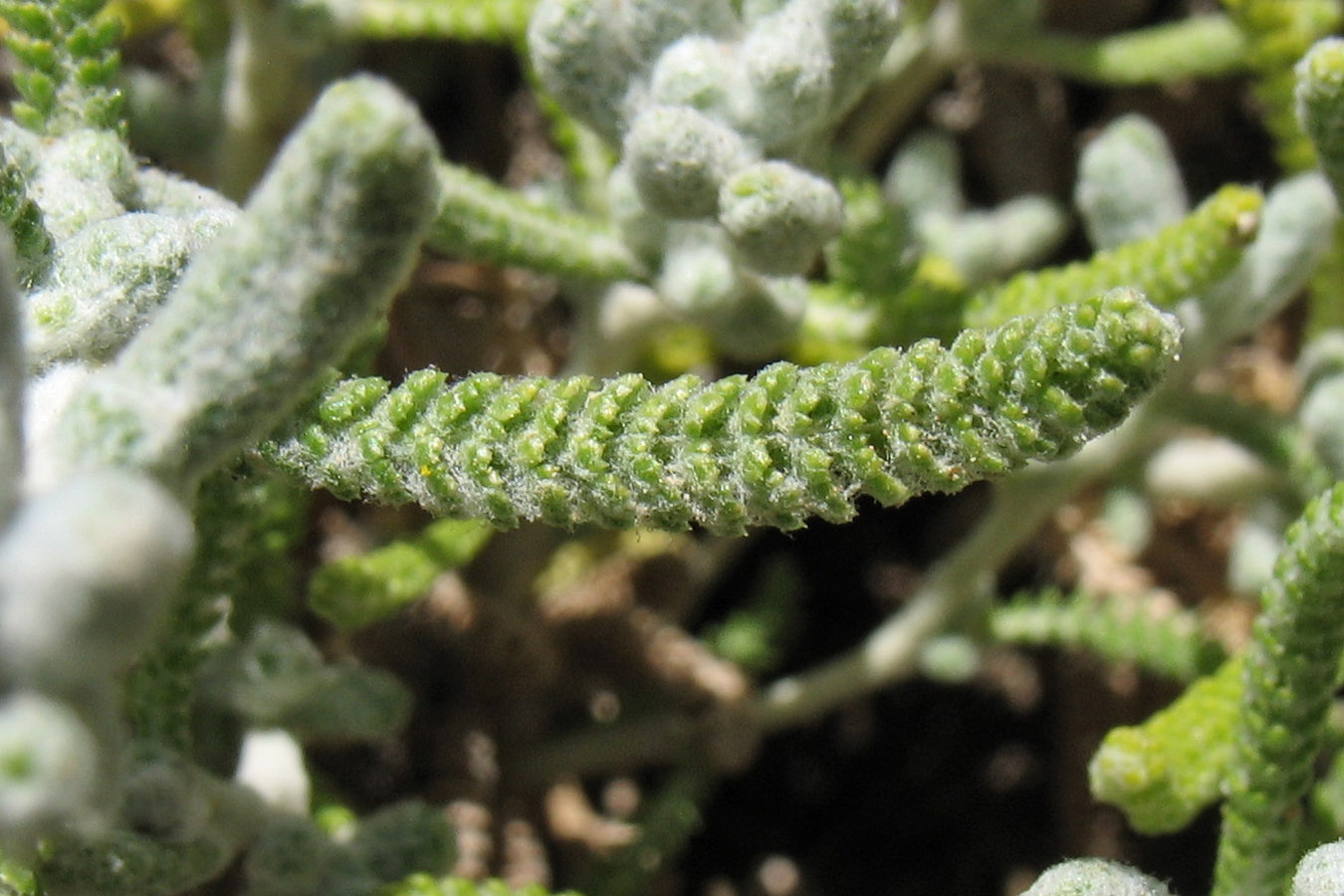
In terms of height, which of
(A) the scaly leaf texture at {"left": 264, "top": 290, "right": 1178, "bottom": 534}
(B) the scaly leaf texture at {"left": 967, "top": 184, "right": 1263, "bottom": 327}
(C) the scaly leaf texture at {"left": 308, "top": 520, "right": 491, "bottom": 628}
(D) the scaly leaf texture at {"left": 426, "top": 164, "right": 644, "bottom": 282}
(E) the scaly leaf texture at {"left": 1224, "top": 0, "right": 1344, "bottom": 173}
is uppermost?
(E) the scaly leaf texture at {"left": 1224, "top": 0, "right": 1344, "bottom": 173}

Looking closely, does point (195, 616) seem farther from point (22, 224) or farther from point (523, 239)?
point (523, 239)

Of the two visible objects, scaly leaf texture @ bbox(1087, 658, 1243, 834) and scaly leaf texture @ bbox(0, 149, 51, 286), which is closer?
scaly leaf texture @ bbox(0, 149, 51, 286)

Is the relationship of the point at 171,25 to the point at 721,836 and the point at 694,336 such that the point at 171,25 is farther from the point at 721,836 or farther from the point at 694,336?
the point at 721,836

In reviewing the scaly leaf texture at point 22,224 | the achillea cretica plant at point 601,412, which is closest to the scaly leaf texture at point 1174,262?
the achillea cretica plant at point 601,412

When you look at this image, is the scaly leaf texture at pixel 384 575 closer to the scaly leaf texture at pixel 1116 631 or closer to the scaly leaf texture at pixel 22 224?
the scaly leaf texture at pixel 22 224

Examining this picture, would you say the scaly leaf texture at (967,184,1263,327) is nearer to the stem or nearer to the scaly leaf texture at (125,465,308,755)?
the stem

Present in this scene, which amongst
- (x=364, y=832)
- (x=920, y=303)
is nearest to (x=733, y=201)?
(x=920, y=303)

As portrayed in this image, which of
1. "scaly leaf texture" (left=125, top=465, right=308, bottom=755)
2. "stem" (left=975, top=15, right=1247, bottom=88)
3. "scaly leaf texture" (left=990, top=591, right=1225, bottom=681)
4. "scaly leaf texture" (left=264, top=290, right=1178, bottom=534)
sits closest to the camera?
"scaly leaf texture" (left=264, top=290, right=1178, bottom=534)

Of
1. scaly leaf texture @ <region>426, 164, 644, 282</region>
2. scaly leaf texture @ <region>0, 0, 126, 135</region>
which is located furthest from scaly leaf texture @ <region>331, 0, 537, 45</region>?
scaly leaf texture @ <region>0, 0, 126, 135</region>
